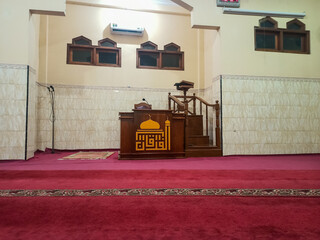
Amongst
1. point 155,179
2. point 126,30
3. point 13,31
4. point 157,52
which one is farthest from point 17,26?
point 155,179

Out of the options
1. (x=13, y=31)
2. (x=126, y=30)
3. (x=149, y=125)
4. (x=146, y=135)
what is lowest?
(x=146, y=135)

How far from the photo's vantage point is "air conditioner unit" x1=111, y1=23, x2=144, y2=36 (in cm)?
A: 586

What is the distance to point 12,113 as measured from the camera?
4.18m

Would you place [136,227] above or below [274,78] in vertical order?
below

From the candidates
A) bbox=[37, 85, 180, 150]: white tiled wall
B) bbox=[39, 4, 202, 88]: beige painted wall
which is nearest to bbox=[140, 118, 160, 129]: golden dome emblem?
bbox=[37, 85, 180, 150]: white tiled wall

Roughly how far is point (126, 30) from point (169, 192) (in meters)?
5.24

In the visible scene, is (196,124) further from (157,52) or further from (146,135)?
(157,52)

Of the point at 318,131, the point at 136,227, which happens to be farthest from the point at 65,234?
the point at 318,131

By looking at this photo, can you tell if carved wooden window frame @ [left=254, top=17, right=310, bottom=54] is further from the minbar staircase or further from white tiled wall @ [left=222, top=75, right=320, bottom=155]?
the minbar staircase

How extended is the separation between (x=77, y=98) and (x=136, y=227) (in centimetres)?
509

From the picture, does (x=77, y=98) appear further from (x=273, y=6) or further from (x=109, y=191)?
(x=273, y=6)

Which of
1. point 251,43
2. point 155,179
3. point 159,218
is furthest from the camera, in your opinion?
point 251,43

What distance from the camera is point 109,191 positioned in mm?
1968

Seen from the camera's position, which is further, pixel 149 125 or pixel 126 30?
pixel 126 30
